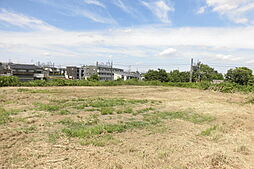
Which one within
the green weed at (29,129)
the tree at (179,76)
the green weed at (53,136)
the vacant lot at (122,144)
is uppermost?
the tree at (179,76)

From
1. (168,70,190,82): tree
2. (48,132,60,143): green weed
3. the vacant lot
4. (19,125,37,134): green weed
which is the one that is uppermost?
(168,70,190,82): tree

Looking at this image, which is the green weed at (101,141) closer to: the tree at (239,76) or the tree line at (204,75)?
the tree line at (204,75)

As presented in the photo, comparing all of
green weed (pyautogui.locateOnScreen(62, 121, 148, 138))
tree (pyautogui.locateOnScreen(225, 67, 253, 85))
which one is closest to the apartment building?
tree (pyautogui.locateOnScreen(225, 67, 253, 85))

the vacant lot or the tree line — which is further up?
the tree line

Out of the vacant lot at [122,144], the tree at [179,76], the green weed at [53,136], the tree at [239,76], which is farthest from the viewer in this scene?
the tree at [179,76]

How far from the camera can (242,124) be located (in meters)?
6.53

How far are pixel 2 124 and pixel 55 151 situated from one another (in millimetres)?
2802

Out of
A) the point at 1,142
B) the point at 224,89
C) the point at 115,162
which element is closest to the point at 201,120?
the point at 115,162

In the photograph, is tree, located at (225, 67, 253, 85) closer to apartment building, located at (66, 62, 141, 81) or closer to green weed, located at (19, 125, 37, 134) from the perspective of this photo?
apartment building, located at (66, 62, 141, 81)

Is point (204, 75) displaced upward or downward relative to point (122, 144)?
upward

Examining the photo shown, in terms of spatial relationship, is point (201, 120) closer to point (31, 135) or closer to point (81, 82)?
point (31, 135)

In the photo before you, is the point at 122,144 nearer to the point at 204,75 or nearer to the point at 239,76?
the point at 239,76

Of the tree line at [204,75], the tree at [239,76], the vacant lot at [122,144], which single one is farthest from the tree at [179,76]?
the vacant lot at [122,144]

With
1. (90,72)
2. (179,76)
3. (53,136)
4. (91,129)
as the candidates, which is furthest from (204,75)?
(53,136)
